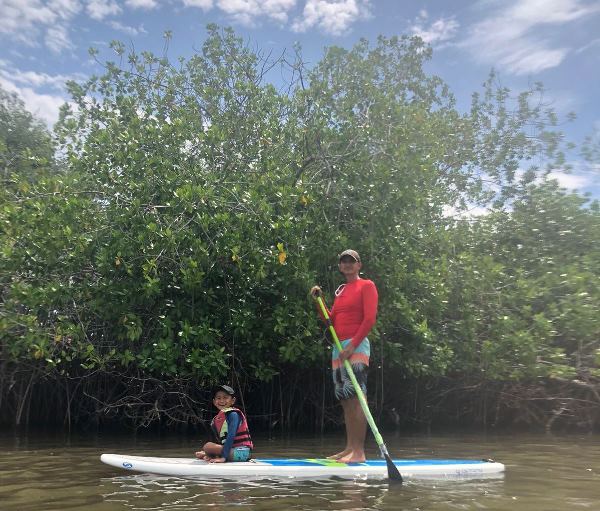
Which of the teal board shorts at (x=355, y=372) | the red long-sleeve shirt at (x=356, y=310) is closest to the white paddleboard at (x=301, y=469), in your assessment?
the teal board shorts at (x=355, y=372)

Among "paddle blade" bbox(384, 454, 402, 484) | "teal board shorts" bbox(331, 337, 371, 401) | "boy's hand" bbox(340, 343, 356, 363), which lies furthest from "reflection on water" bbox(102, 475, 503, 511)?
"boy's hand" bbox(340, 343, 356, 363)

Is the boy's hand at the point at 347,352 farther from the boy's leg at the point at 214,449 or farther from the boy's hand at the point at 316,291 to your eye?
the boy's leg at the point at 214,449

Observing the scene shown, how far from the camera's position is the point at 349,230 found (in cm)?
840

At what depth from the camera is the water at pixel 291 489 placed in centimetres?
367

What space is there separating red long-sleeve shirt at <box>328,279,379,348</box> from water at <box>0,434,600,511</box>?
4.05ft

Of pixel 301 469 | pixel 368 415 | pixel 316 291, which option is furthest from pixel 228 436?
pixel 316 291

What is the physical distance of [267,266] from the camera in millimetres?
7418

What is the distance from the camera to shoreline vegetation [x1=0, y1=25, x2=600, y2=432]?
24.0ft

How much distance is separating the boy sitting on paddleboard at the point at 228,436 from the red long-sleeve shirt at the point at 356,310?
113 cm

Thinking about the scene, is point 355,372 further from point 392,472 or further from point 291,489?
point 291,489

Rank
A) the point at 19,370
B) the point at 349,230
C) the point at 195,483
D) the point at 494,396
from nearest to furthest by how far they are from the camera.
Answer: the point at 195,483 → the point at 349,230 → the point at 19,370 → the point at 494,396

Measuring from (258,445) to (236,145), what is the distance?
4.64 meters

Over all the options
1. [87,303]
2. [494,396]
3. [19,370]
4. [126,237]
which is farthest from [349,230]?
[19,370]

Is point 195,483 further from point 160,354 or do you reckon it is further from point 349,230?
point 349,230
